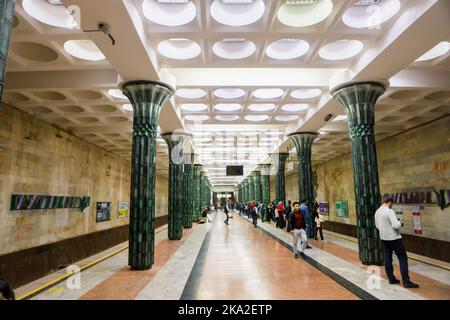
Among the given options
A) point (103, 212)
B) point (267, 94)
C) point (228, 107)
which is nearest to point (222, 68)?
point (267, 94)

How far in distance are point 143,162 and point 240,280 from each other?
3.56 meters

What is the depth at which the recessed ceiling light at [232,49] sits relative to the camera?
656 cm

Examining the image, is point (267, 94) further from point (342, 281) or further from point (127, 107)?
point (342, 281)

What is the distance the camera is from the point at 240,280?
5.68 metres

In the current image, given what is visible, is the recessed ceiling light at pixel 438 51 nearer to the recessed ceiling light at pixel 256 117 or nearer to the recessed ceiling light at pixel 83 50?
the recessed ceiling light at pixel 256 117

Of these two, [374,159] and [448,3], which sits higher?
[448,3]

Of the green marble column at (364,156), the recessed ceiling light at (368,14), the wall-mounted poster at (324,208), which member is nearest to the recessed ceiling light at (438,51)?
the green marble column at (364,156)

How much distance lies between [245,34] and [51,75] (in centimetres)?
540

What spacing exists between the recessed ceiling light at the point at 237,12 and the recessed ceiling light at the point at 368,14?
1692 millimetres

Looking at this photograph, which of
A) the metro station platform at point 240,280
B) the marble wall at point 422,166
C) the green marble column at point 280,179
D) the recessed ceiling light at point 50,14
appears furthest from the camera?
the green marble column at point 280,179

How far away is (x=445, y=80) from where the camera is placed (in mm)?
7535
